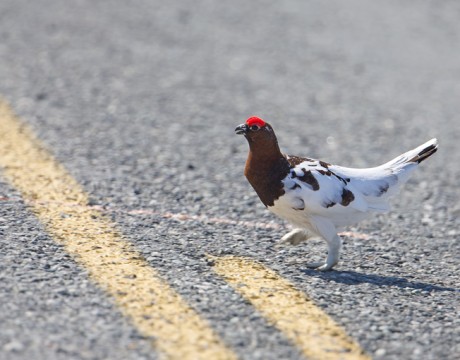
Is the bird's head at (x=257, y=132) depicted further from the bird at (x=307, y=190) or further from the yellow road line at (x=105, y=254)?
the yellow road line at (x=105, y=254)

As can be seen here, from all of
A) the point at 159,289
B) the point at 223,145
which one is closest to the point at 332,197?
the point at 159,289

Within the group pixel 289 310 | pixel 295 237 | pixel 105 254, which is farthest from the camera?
pixel 295 237

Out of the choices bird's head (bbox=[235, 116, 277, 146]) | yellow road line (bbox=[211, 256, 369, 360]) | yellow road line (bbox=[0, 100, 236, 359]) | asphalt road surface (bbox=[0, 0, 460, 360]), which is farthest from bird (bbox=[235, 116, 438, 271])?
yellow road line (bbox=[0, 100, 236, 359])

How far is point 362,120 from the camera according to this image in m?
10.5

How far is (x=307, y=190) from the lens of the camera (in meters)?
5.64

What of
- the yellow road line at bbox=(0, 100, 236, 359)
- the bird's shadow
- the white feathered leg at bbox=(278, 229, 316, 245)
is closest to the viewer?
the yellow road line at bbox=(0, 100, 236, 359)

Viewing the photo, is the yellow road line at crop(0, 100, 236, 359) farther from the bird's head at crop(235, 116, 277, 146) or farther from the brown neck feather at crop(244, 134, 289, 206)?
the bird's head at crop(235, 116, 277, 146)

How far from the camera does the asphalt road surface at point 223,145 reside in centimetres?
483

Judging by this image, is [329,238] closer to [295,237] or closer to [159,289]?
[295,237]

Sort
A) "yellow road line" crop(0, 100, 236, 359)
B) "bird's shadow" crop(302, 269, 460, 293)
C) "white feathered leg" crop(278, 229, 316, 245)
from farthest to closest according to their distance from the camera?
1. "white feathered leg" crop(278, 229, 316, 245)
2. "bird's shadow" crop(302, 269, 460, 293)
3. "yellow road line" crop(0, 100, 236, 359)

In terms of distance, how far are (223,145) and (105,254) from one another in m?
3.48

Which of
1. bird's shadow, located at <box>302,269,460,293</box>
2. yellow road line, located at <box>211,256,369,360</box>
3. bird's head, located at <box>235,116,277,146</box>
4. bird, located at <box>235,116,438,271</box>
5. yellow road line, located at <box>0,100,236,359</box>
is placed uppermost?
bird's head, located at <box>235,116,277,146</box>

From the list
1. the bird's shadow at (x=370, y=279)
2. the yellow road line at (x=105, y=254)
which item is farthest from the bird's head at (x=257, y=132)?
the yellow road line at (x=105, y=254)

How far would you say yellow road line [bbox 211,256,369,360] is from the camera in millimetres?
4594
